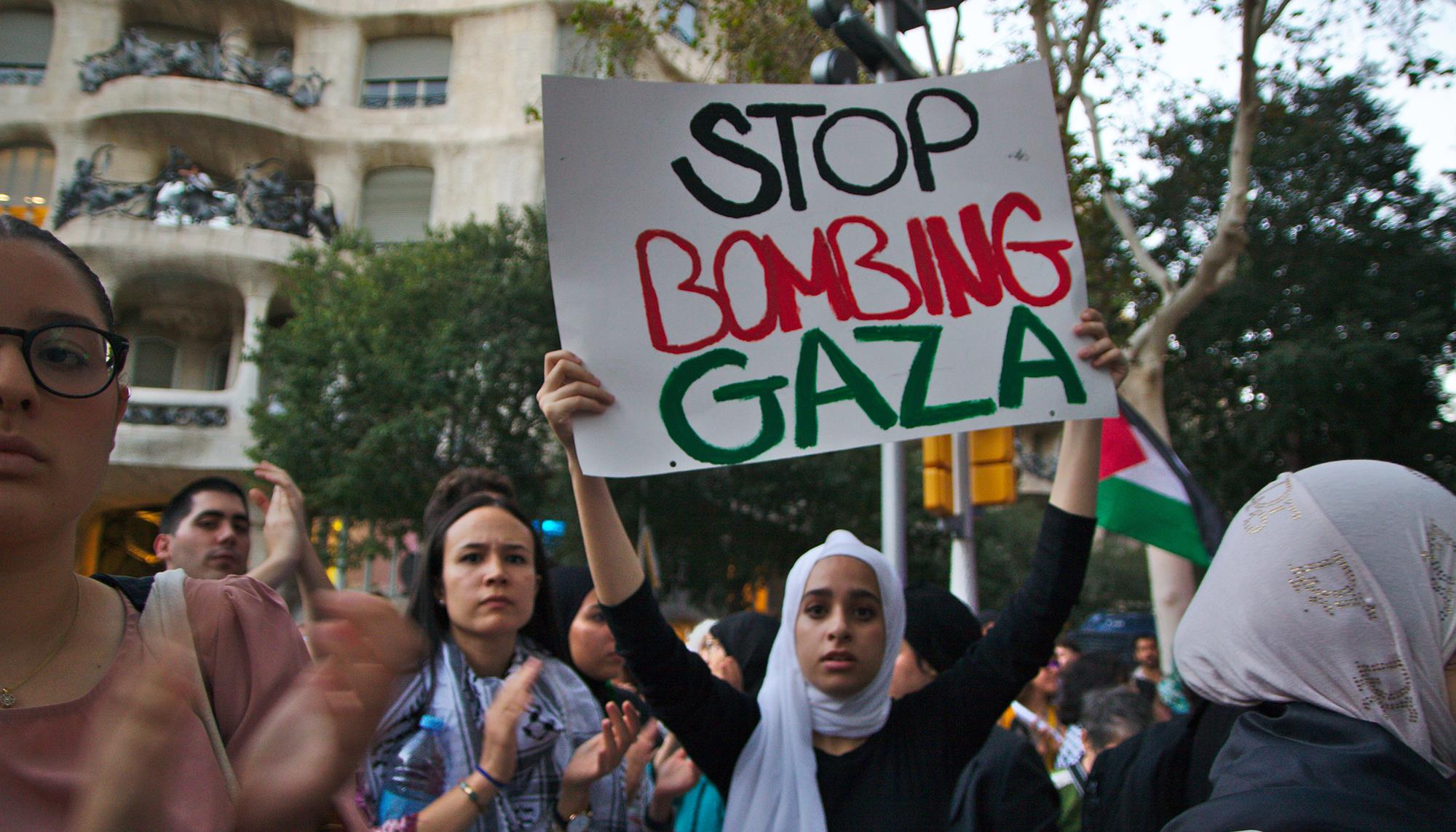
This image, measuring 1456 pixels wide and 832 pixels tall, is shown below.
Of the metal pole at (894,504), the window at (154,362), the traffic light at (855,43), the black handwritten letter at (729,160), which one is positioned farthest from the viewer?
the window at (154,362)

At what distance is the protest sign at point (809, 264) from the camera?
236 centimetres

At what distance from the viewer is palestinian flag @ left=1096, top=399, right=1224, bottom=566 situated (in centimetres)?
589

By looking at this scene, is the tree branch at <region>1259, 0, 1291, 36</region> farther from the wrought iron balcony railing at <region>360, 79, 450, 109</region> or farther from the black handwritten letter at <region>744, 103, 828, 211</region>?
the wrought iron balcony railing at <region>360, 79, 450, 109</region>

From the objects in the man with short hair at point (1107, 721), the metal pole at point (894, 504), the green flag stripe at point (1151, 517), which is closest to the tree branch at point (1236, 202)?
the green flag stripe at point (1151, 517)

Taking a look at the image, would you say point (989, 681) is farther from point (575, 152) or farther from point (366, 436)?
point (366, 436)

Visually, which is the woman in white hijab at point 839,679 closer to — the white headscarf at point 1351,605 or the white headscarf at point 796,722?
the white headscarf at point 796,722

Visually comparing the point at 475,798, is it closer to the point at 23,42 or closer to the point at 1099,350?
the point at 1099,350

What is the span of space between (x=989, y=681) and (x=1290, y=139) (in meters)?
14.9

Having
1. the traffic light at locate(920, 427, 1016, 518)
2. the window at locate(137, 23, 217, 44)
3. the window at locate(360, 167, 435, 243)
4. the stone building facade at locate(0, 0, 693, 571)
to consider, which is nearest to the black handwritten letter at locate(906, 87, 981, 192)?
the traffic light at locate(920, 427, 1016, 518)

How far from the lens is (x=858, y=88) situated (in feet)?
8.57

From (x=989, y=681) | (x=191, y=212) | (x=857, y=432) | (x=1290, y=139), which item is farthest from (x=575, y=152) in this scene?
(x=191, y=212)

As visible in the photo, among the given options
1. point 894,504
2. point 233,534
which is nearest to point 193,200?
point 894,504

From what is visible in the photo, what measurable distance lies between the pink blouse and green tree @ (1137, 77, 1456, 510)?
13.7 metres

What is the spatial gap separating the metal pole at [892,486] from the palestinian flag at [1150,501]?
41.9 inches
